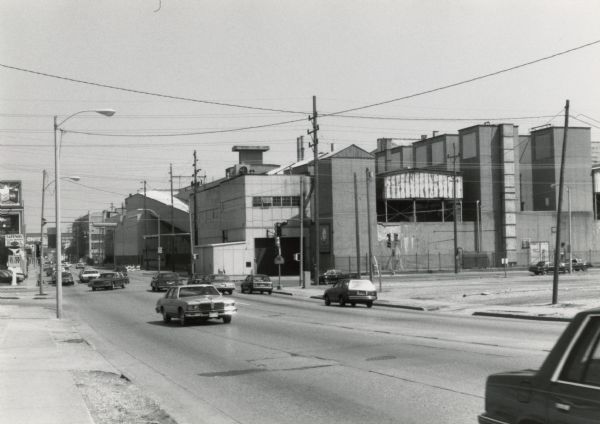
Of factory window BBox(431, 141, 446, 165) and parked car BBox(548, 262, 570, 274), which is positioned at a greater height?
factory window BBox(431, 141, 446, 165)

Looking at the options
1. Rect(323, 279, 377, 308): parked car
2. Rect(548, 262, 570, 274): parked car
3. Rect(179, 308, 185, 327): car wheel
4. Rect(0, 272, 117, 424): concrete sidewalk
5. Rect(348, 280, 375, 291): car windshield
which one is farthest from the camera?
Rect(548, 262, 570, 274): parked car

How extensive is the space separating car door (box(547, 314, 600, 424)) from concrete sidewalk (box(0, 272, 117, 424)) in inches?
238

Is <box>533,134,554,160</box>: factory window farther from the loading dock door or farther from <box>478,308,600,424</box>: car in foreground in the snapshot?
<box>478,308,600,424</box>: car in foreground

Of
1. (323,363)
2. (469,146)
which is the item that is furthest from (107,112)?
(469,146)

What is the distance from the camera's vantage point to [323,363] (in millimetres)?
13930

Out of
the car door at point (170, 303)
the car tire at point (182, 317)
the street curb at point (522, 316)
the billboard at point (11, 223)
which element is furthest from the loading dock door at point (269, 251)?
the car tire at point (182, 317)

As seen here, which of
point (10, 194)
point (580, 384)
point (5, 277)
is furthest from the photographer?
point (10, 194)

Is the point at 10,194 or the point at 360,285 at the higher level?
the point at 10,194

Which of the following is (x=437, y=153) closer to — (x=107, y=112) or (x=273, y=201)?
(x=273, y=201)

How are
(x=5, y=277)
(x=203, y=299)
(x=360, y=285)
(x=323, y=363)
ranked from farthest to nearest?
1. (x=5, y=277)
2. (x=360, y=285)
3. (x=203, y=299)
4. (x=323, y=363)

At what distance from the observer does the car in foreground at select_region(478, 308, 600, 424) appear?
4.39 m

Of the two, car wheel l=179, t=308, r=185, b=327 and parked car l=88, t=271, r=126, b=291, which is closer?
car wheel l=179, t=308, r=185, b=327

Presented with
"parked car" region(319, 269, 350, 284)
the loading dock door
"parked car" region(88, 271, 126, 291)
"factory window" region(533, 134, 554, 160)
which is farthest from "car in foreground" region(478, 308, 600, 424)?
"factory window" region(533, 134, 554, 160)

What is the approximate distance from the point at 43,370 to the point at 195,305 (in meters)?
10.6
